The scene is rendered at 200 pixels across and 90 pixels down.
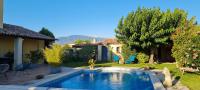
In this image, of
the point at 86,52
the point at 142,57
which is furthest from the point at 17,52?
the point at 142,57

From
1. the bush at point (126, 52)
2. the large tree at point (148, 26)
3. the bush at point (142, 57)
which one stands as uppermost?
the large tree at point (148, 26)

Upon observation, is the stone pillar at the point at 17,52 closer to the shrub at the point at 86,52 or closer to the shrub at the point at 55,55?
the shrub at the point at 55,55

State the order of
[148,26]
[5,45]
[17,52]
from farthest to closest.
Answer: [148,26], [5,45], [17,52]

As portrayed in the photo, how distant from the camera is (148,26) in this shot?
94.8 ft

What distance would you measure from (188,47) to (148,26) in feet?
36.2

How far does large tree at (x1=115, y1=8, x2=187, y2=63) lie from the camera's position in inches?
1121

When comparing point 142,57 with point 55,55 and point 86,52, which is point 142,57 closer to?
point 86,52

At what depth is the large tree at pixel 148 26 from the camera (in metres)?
28.5

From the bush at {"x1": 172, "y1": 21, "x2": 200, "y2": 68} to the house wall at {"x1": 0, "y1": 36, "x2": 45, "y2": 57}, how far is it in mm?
13963

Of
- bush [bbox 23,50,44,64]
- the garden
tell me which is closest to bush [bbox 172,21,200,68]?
the garden

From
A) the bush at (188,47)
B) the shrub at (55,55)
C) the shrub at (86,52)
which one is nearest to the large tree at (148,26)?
the shrub at (86,52)

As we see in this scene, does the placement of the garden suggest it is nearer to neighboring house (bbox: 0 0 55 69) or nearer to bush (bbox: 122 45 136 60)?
bush (bbox: 122 45 136 60)

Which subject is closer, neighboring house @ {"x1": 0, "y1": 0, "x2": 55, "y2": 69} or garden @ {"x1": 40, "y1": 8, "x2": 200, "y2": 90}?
neighboring house @ {"x1": 0, "y1": 0, "x2": 55, "y2": 69}

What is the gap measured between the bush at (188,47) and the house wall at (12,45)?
45.8ft
